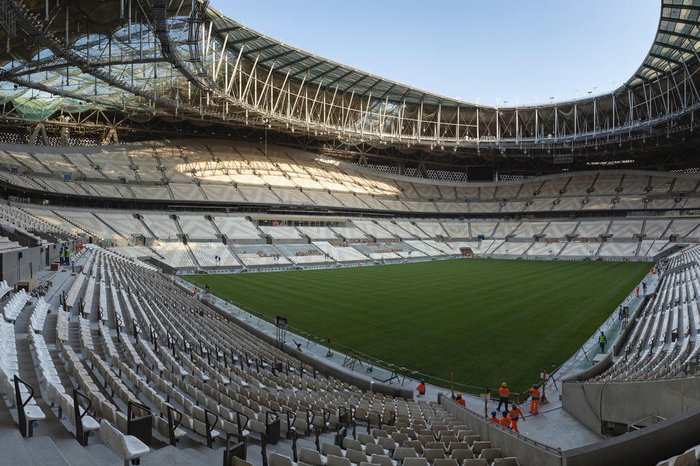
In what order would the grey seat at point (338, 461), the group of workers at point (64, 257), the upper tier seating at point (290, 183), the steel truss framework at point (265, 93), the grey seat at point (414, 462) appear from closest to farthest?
the grey seat at point (338, 461) → the grey seat at point (414, 462) → the group of workers at point (64, 257) → the steel truss framework at point (265, 93) → the upper tier seating at point (290, 183)

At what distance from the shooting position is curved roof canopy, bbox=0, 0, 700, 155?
26.7 meters

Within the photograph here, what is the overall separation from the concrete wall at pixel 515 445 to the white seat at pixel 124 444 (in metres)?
4.65

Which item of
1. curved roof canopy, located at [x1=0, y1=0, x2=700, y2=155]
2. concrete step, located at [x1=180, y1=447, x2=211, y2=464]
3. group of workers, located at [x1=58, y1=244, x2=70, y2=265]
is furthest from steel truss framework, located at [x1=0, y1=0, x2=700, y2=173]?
concrete step, located at [x1=180, y1=447, x2=211, y2=464]

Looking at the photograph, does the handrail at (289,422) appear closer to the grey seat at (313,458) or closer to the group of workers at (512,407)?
the grey seat at (313,458)

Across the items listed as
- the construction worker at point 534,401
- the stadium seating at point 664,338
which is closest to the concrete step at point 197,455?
the stadium seating at point 664,338

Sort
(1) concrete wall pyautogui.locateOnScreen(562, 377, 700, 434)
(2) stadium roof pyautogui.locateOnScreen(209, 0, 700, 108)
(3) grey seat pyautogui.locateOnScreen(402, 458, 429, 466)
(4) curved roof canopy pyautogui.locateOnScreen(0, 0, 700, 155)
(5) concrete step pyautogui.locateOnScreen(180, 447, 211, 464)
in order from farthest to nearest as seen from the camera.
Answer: (2) stadium roof pyautogui.locateOnScreen(209, 0, 700, 108), (4) curved roof canopy pyautogui.locateOnScreen(0, 0, 700, 155), (1) concrete wall pyautogui.locateOnScreen(562, 377, 700, 434), (3) grey seat pyautogui.locateOnScreen(402, 458, 429, 466), (5) concrete step pyautogui.locateOnScreen(180, 447, 211, 464)

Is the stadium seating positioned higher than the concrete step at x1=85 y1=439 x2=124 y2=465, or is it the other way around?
the concrete step at x1=85 y1=439 x2=124 y2=465

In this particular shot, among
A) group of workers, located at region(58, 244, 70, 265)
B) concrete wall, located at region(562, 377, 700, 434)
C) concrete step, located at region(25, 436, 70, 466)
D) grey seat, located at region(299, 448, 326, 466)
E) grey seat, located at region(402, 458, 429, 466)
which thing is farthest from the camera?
group of workers, located at region(58, 244, 70, 265)

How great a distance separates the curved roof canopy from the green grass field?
1724cm

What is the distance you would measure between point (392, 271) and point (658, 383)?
37179mm

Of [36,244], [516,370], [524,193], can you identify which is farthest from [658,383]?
[524,193]

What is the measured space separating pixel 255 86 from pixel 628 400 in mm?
43415

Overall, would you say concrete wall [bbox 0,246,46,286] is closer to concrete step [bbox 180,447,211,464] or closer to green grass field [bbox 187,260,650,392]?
green grass field [bbox 187,260,650,392]

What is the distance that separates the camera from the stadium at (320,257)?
7.39 m
